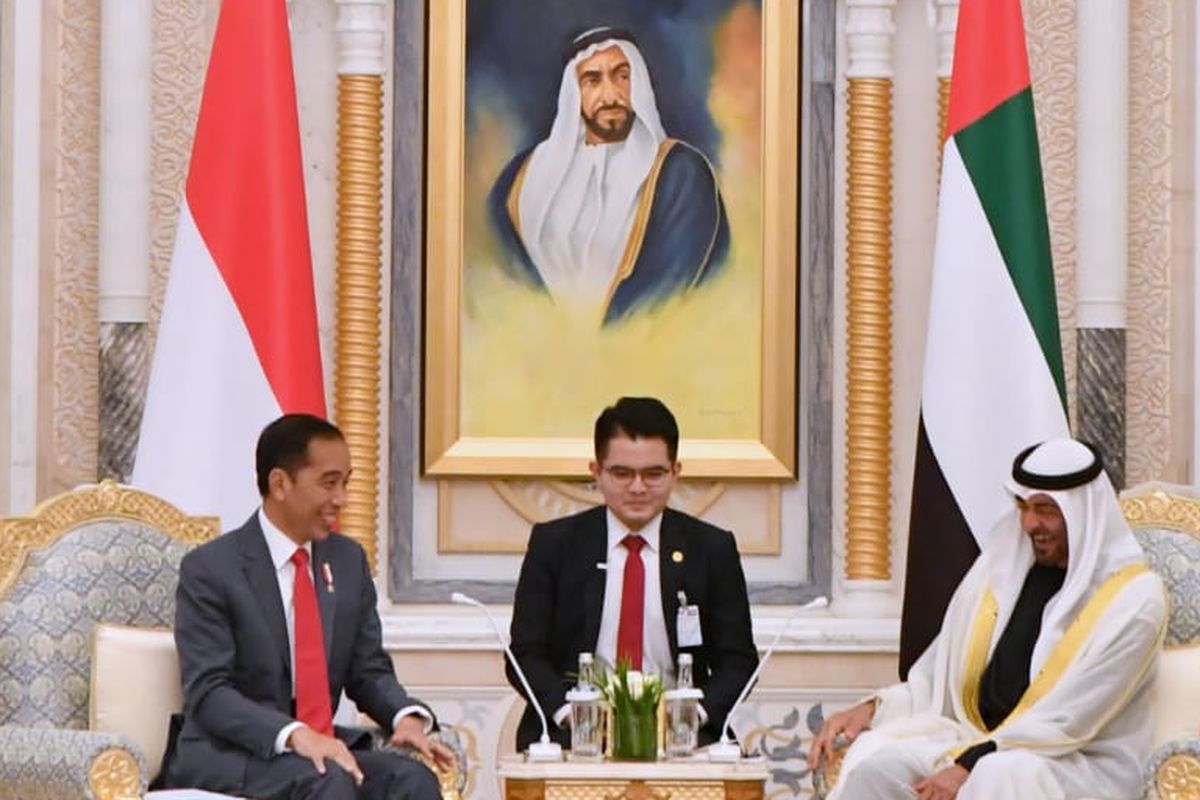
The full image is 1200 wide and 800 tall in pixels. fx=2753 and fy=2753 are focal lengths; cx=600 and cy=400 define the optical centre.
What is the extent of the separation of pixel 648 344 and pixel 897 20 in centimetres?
118

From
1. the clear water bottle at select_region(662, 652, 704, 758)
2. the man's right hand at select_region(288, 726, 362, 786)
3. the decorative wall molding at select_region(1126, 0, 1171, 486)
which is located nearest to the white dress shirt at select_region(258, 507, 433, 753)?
the man's right hand at select_region(288, 726, 362, 786)

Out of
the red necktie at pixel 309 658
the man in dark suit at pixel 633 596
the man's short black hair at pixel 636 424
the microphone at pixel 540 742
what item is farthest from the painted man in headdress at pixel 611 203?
the red necktie at pixel 309 658

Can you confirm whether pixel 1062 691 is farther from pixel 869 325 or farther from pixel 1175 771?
pixel 869 325

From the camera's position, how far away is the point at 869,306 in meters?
7.81

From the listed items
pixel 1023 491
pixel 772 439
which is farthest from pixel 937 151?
pixel 1023 491

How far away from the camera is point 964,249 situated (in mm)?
7250

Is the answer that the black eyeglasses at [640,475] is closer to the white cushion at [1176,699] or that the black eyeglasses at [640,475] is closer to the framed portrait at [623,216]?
the white cushion at [1176,699]

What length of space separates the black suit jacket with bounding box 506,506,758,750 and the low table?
674 millimetres

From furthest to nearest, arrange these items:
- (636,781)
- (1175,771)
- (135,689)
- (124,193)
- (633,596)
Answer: (124,193) → (633,596) → (135,689) → (1175,771) → (636,781)

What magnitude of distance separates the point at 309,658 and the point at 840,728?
121cm

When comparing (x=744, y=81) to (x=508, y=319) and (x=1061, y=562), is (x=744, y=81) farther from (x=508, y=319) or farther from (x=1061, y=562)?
(x=1061, y=562)

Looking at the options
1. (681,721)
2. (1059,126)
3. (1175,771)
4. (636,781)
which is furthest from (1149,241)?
(636,781)

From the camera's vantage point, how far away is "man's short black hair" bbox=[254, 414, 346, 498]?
580 cm

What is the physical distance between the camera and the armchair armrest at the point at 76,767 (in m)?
5.56
